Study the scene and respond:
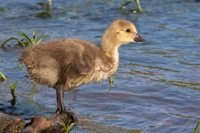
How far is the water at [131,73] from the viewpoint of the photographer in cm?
695

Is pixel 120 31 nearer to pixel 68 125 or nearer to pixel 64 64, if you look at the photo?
pixel 64 64

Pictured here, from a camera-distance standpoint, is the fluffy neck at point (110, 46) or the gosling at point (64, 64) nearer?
the gosling at point (64, 64)

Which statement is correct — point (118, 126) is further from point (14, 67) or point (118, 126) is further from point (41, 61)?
point (14, 67)

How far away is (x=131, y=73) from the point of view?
8.62 m

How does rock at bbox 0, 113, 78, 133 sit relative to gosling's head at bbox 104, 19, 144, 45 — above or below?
below

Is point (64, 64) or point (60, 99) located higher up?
point (64, 64)

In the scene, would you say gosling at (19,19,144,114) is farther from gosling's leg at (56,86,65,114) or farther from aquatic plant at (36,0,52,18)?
aquatic plant at (36,0,52,18)

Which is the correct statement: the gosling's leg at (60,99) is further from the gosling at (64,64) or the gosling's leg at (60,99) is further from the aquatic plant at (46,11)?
the aquatic plant at (46,11)

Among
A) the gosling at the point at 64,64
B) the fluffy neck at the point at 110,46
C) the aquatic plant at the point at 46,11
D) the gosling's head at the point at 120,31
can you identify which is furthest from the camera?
the aquatic plant at the point at 46,11

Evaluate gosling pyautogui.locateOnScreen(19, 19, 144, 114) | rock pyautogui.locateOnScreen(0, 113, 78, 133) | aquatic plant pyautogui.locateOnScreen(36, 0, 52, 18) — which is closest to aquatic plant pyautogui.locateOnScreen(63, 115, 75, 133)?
rock pyautogui.locateOnScreen(0, 113, 78, 133)

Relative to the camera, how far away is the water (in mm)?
6953

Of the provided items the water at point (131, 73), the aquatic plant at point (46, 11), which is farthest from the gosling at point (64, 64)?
the aquatic plant at point (46, 11)

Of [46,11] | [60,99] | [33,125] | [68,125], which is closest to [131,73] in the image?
[60,99]

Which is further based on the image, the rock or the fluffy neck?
the fluffy neck
